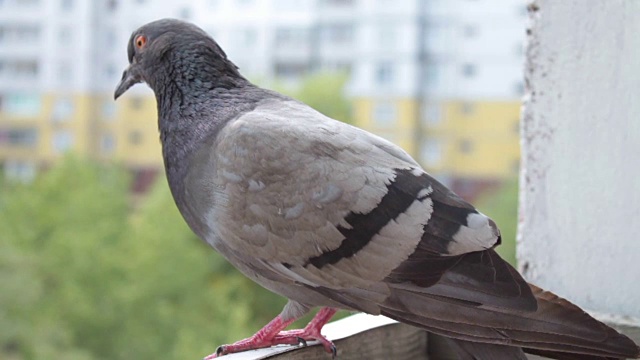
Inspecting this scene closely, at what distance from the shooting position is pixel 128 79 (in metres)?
1.36

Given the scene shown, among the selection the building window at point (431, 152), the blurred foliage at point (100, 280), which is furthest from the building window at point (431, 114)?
the blurred foliage at point (100, 280)

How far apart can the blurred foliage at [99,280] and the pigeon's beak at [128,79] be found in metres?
5.93

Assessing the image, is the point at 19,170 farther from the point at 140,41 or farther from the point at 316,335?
the point at 316,335

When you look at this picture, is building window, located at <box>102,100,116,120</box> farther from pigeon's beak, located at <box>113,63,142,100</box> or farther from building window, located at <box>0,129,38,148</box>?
pigeon's beak, located at <box>113,63,142,100</box>

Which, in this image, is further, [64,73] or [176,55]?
[64,73]

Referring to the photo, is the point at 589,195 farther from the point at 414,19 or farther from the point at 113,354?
the point at 414,19

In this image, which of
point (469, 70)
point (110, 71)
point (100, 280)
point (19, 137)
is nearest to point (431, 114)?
point (469, 70)

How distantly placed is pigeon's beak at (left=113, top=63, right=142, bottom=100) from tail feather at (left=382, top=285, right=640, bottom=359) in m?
0.60

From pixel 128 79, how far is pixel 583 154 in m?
0.72

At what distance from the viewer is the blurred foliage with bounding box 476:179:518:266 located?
8.28 meters

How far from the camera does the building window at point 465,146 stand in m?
12.2

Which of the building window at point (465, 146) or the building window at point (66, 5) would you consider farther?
the building window at point (465, 146)

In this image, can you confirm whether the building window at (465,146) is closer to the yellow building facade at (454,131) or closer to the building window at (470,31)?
the yellow building facade at (454,131)

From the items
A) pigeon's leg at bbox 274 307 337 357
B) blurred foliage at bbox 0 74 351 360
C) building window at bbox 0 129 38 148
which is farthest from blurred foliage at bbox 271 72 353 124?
pigeon's leg at bbox 274 307 337 357
